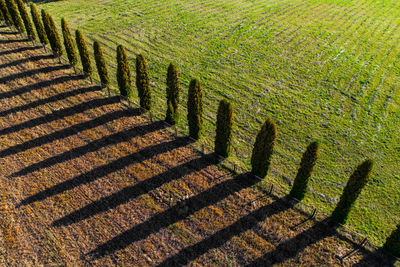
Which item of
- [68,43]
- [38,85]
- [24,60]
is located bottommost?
[38,85]

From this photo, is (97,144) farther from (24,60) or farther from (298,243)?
(24,60)

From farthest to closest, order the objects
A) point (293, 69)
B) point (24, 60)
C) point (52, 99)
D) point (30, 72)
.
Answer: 1. point (293, 69)
2. point (24, 60)
3. point (30, 72)
4. point (52, 99)

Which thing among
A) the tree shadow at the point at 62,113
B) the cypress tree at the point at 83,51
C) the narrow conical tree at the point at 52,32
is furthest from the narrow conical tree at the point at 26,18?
the tree shadow at the point at 62,113

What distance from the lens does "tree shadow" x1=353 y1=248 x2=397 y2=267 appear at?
13.5 metres

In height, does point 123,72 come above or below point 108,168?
above

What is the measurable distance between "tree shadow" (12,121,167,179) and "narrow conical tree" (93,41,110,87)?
20.6 feet

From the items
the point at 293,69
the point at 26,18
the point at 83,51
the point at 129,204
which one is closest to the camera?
the point at 129,204

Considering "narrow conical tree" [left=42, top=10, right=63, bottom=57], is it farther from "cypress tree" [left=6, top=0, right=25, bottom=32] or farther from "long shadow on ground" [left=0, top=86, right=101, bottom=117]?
"long shadow on ground" [left=0, top=86, right=101, bottom=117]

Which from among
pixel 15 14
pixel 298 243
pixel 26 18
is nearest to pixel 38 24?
pixel 26 18

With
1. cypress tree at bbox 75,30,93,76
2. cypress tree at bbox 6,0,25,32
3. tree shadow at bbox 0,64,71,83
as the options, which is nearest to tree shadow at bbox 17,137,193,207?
cypress tree at bbox 75,30,93,76

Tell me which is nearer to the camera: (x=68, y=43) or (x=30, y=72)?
(x=68, y=43)

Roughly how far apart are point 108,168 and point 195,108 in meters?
7.08

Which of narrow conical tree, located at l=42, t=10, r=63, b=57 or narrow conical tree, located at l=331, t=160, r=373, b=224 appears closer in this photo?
narrow conical tree, located at l=331, t=160, r=373, b=224

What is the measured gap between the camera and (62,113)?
72.0 feet
